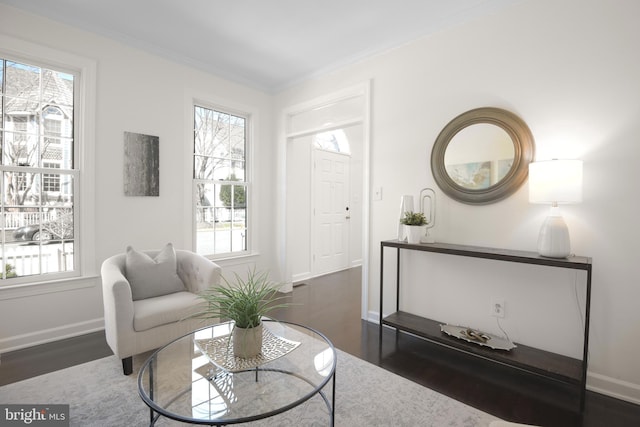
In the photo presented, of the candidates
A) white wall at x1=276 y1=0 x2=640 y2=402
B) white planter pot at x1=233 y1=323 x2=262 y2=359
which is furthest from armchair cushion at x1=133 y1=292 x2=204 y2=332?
white wall at x1=276 y1=0 x2=640 y2=402

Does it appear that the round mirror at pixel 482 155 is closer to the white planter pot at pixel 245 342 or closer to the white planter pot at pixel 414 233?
the white planter pot at pixel 414 233

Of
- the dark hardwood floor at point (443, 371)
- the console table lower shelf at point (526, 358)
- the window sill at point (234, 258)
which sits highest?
the window sill at point (234, 258)

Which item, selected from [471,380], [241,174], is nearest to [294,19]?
[241,174]

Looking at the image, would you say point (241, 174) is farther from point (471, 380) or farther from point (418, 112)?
point (471, 380)

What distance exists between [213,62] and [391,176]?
2.36 metres

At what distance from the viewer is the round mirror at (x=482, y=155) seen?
227 centimetres

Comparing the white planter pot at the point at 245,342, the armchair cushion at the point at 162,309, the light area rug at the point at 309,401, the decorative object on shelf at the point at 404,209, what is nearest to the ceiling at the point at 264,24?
the decorative object on shelf at the point at 404,209

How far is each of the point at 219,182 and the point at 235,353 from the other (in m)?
2.66

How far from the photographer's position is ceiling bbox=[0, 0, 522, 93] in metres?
2.47

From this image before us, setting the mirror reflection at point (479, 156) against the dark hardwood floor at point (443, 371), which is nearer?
the dark hardwood floor at point (443, 371)

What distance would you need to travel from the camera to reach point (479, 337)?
2.26 meters

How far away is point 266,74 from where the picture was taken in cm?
380

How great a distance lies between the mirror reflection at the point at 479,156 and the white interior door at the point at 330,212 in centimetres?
261

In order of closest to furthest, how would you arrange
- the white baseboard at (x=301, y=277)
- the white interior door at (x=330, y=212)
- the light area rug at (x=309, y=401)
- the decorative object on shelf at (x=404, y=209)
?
the light area rug at (x=309, y=401)
the decorative object on shelf at (x=404, y=209)
the white baseboard at (x=301, y=277)
the white interior door at (x=330, y=212)
